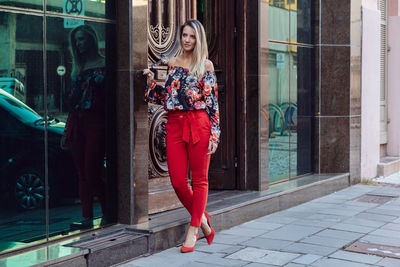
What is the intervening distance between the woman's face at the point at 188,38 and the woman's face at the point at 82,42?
84 cm

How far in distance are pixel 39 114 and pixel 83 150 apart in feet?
2.11

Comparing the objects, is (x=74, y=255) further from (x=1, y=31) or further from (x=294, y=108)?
(x=294, y=108)

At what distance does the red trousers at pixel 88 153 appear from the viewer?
5.78 m

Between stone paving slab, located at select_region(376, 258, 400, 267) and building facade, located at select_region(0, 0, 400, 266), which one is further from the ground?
building facade, located at select_region(0, 0, 400, 266)

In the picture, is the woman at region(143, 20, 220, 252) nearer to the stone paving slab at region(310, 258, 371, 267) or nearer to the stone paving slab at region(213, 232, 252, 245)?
the stone paving slab at region(213, 232, 252, 245)

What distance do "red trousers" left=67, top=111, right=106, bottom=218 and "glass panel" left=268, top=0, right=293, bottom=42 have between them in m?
3.64

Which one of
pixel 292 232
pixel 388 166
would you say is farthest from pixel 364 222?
pixel 388 166

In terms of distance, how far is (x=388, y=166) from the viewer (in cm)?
1165

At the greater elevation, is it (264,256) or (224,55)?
(224,55)

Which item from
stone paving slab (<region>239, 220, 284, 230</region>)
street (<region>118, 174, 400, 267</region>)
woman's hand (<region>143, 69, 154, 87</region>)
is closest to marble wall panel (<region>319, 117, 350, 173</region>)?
street (<region>118, 174, 400, 267</region>)

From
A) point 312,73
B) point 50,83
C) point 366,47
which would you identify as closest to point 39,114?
point 50,83

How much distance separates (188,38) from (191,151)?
1.00 metres

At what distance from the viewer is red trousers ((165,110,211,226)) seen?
231 inches

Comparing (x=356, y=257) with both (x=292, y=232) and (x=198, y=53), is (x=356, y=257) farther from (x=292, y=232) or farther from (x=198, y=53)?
(x=198, y=53)
